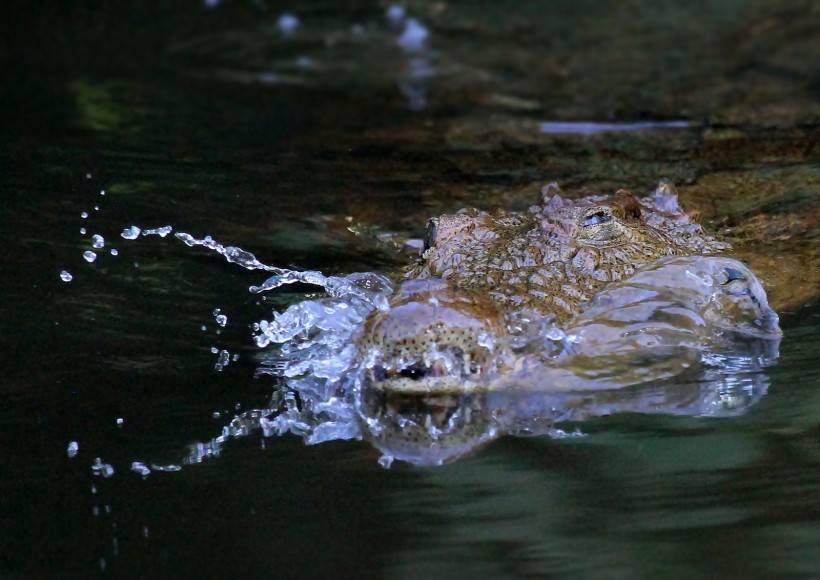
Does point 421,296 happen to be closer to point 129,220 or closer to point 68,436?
point 68,436

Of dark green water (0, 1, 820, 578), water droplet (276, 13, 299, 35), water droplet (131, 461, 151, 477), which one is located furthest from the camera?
water droplet (276, 13, 299, 35)

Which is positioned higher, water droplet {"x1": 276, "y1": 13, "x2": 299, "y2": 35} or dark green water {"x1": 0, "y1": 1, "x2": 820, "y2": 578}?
water droplet {"x1": 276, "y1": 13, "x2": 299, "y2": 35}

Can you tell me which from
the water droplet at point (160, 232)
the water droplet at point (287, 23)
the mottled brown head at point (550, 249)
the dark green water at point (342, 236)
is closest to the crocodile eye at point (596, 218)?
the mottled brown head at point (550, 249)

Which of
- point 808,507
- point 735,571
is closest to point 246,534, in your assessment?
point 735,571

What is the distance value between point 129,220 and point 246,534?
10.6 feet

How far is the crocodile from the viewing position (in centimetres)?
395

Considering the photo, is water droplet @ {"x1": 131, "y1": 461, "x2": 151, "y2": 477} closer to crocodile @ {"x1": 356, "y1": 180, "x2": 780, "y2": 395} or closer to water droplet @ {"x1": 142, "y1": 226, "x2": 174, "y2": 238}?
crocodile @ {"x1": 356, "y1": 180, "x2": 780, "y2": 395}

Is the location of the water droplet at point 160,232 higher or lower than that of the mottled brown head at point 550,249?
lower

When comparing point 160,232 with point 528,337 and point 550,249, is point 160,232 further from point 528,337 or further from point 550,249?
point 528,337

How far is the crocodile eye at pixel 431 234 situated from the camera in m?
5.00

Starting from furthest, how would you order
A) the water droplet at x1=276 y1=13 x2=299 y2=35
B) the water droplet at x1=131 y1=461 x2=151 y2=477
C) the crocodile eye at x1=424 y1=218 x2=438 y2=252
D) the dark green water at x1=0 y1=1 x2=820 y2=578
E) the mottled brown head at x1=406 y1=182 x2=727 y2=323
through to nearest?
the water droplet at x1=276 y1=13 x2=299 y2=35
the crocodile eye at x1=424 y1=218 x2=438 y2=252
the mottled brown head at x1=406 y1=182 x2=727 y2=323
the water droplet at x1=131 y1=461 x2=151 y2=477
the dark green water at x1=0 y1=1 x2=820 y2=578

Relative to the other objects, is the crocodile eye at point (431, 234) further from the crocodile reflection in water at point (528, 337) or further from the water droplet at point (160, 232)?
the water droplet at point (160, 232)

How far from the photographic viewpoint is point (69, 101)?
28.8 feet

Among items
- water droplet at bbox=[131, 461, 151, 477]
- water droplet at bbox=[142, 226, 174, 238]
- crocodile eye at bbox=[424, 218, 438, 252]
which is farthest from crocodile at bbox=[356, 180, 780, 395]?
water droplet at bbox=[142, 226, 174, 238]
